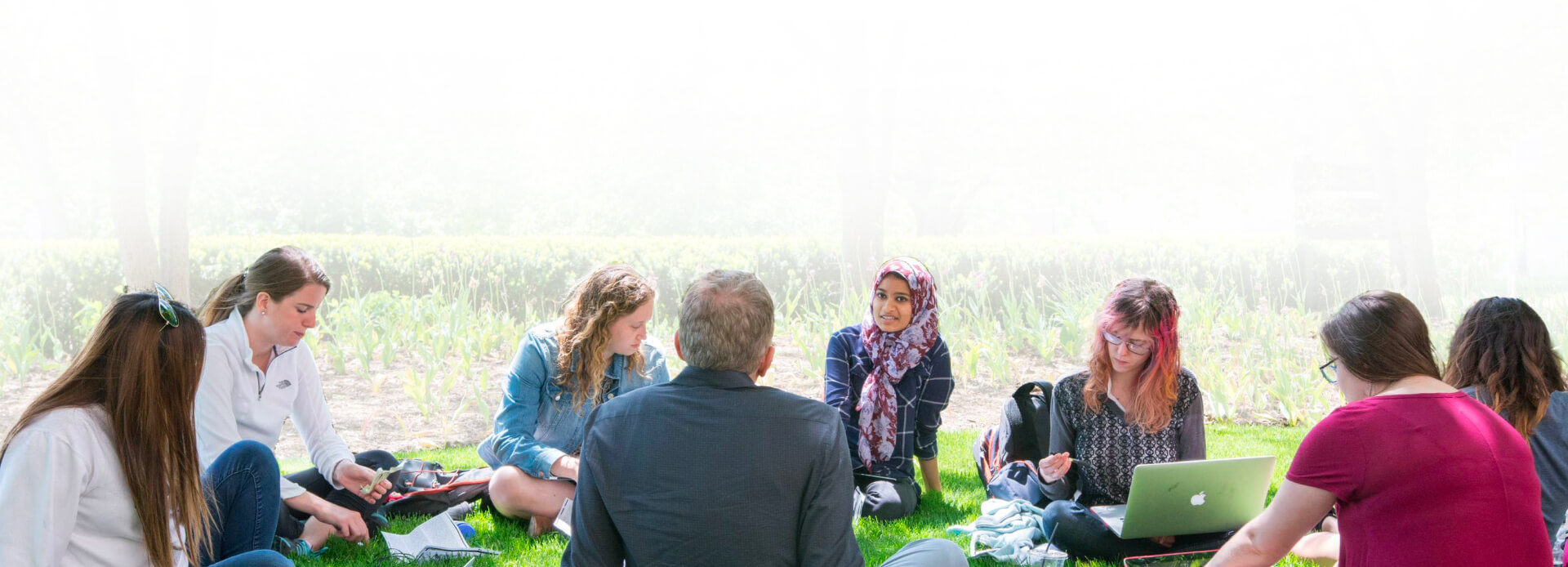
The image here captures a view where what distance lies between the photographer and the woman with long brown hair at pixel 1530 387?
3.00m

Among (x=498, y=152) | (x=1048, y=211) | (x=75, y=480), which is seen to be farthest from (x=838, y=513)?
(x=1048, y=211)

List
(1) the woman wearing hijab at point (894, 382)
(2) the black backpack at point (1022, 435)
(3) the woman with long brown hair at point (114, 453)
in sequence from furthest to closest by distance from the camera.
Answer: (1) the woman wearing hijab at point (894, 382) → (2) the black backpack at point (1022, 435) → (3) the woman with long brown hair at point (114, 453)

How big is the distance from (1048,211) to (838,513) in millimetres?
6225

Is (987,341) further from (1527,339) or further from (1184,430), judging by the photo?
(1527,339)

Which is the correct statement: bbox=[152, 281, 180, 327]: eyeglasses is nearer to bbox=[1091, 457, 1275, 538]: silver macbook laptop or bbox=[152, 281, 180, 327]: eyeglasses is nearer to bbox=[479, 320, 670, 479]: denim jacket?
bbox=[479, 320, 670, 479]: denim jacket

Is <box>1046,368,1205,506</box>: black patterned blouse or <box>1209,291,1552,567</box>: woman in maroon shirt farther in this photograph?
<box>1046,368,1205,506</box>: black patterned blouse

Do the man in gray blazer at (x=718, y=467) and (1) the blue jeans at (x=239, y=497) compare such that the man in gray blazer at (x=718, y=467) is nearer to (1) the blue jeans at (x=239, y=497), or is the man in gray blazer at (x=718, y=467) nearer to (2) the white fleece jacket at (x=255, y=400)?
(1) the blue jeans at (x=239, y=497)

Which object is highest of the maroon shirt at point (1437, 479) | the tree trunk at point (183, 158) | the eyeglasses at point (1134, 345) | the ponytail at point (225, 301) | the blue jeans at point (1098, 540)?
the tree trunk at point (183, 158)

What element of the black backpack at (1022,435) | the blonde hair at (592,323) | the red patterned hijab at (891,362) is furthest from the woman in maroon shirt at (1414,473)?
the blonde hair at (592,323)

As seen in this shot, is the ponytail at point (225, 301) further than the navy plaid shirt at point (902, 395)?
No

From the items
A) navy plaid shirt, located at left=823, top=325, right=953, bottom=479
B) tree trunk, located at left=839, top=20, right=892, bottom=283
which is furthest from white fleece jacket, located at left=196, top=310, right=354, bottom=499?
tree trunk, located at left=839, top=20, right=892, bottom=283

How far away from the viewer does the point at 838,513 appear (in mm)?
2152

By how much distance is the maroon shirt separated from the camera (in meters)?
2.21

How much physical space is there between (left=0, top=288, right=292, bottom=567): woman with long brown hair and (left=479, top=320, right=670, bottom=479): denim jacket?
1.56 meters
